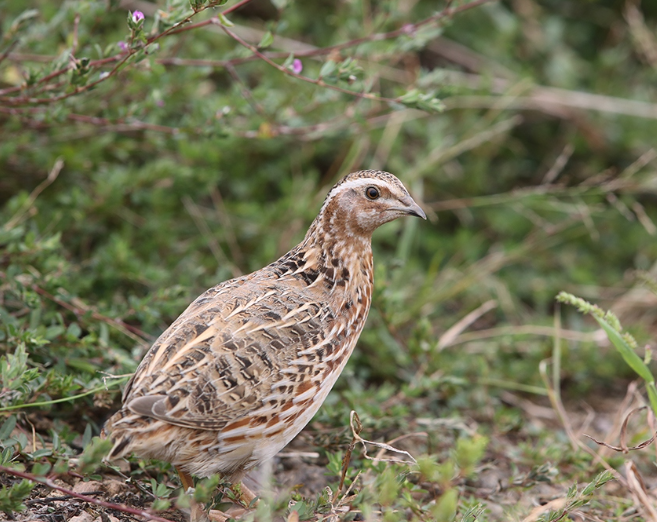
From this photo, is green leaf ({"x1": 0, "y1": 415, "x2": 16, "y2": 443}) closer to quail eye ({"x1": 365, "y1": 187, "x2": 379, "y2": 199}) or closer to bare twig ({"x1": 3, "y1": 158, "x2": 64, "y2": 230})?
bare twig ({"x1": 3, "y1": 158, "x2": 64, "y2": 230})

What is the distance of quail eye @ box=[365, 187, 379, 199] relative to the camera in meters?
3.83

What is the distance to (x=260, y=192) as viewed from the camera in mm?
6160

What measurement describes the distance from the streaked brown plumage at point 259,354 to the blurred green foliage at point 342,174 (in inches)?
12.3

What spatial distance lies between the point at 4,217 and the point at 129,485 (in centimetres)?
191

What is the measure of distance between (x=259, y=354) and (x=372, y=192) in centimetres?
104

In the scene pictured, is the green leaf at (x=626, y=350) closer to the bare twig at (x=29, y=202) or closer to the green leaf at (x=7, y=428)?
the green leaf at (x=7, y=428)

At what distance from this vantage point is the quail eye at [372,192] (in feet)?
12.6

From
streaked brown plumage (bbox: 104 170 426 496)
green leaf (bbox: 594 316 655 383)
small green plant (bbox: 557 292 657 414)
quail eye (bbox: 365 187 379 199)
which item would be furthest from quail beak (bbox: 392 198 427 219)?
green leaf (bbox: 594 316 655 383)

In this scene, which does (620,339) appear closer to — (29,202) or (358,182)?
(358,182)

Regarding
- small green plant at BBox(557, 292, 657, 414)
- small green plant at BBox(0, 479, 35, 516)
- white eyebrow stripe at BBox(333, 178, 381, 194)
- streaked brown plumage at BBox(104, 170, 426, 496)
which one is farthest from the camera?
white eyebrow stripe at BBox(333, 178, 381, 194)

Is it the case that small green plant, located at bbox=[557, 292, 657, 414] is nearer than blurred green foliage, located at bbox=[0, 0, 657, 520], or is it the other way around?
small green plant, located at bbox=[557, 292, 657, 414]

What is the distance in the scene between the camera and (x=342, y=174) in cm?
610

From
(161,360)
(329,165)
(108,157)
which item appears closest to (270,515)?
(161,360)

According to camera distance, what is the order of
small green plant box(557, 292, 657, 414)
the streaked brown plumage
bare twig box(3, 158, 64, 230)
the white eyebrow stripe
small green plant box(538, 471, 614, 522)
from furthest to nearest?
bare twig box(3, 158, 64, 230)
the white eyebrow stripe
small green plant box(557, 292, 657, 414)
small green plant box(538, 471, 614, 522)
the streaked brown plumage
